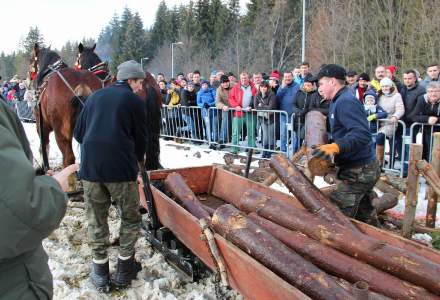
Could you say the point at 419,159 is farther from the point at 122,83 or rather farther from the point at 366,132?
the point at 122,83

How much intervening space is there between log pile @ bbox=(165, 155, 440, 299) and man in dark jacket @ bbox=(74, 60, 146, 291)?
960 millimetres

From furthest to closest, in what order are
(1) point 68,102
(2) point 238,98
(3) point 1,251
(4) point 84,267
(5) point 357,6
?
(5) point 357,6, (2) point 238,98, (1) point 68,102, (4) point 84,267, (3) point 1,251

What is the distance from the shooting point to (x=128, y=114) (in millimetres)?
3627

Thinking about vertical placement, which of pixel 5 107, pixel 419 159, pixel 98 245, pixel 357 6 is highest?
pixel 357 6

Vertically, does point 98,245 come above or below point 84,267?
above

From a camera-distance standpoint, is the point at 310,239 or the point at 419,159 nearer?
the point at 310,239

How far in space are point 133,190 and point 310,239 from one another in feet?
5.49

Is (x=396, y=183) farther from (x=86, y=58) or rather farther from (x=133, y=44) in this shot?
(x=133, y=44)

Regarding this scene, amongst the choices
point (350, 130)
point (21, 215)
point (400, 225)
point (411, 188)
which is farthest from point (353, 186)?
point (21, 215)

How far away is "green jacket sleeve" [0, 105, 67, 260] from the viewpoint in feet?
4.52

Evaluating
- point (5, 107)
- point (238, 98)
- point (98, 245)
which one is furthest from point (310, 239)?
point (238, 98)

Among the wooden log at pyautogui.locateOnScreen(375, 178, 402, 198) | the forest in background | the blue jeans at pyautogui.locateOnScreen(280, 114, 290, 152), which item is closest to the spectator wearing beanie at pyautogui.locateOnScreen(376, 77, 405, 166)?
the wooden log at pyautogui.locateOnScreen(375, 178, 402, 198)

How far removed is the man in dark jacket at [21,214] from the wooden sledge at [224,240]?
1273mm

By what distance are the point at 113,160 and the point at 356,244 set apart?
82.2 inches
